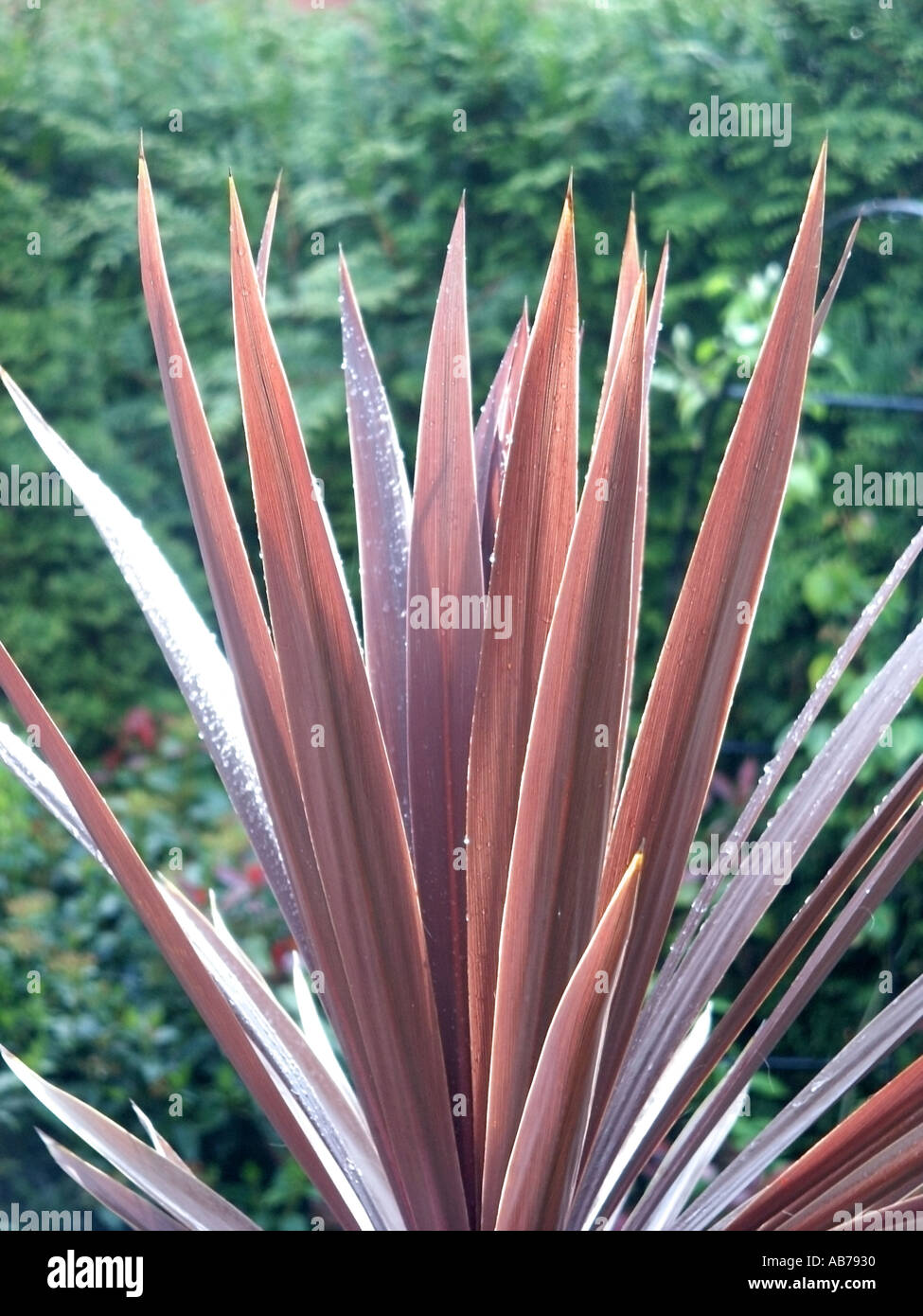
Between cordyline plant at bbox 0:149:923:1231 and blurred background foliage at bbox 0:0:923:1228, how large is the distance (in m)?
1.27

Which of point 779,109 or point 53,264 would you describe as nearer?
point 779,109

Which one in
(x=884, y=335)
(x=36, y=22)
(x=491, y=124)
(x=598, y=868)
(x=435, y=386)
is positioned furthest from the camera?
(x=36, y=22)

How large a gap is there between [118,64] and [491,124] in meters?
A: 0.91

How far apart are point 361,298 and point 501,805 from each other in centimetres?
207

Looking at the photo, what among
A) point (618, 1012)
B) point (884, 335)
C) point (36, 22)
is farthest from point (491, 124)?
point (618, 1012)

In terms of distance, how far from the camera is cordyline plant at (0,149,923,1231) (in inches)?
19.5

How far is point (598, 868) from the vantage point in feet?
1.69

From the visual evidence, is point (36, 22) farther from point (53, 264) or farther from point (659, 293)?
point (659, 293)

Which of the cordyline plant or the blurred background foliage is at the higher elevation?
the blurred background foliage

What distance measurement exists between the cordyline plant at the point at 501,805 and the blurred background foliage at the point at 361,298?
1.27 meters

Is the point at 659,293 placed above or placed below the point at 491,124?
below

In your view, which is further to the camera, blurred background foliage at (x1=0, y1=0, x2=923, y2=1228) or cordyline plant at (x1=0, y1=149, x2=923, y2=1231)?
blurred background foliage at (x1=0, y1=0, x2=923, y2=1228)

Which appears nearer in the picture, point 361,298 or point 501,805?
point 501,805

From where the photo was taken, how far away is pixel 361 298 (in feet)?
7.91
